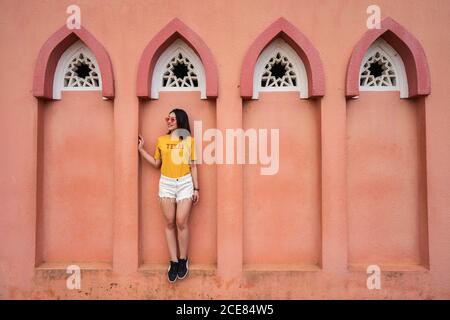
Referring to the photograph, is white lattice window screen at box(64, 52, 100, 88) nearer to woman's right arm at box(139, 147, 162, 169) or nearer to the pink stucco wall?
the pink stucco wall

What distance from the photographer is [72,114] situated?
4.35 metres

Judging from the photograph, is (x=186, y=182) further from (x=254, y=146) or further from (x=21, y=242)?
(x=21, y=242)

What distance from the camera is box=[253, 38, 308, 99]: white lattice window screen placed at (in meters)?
4.27

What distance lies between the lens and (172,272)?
13.2 ft

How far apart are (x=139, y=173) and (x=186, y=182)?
67cm

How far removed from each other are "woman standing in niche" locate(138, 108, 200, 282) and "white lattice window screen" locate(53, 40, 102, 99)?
3.51ft

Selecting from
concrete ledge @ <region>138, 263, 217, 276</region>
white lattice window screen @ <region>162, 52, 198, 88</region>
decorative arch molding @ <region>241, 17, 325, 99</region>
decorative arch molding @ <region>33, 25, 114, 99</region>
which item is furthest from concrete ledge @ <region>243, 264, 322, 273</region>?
decorative arch molding @ <region>33, 25, 114, 99</region>

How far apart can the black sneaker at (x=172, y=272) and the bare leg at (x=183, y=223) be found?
13cm

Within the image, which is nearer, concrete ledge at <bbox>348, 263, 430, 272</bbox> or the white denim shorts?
the white denim shorts

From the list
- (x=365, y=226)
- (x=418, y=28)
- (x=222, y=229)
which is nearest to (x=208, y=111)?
(x=222, y=229)

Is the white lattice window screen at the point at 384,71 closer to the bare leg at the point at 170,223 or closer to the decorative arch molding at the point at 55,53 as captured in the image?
the bare leg at the point at 170,223

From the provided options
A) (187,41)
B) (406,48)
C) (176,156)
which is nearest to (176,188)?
Answer: (176,156)

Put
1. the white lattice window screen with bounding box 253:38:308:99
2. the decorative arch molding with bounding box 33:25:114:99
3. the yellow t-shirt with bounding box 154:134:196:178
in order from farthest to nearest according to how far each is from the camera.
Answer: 1. the white lattice window screen with bounding box 253:38:308:99
2. the decorative arch molding with bounding box 33:25:114:99
3. the yellow t-shirt with bounding box 154:134:196:178

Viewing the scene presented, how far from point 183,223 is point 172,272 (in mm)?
606
